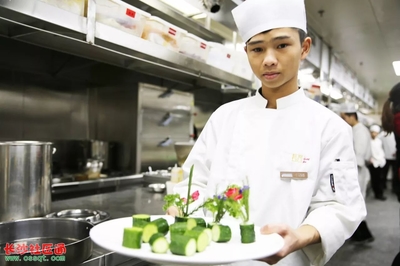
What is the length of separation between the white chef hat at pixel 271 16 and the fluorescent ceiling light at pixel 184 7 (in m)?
1.67

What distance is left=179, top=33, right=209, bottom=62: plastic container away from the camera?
2244 mm

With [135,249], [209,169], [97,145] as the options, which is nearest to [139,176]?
[97,145]

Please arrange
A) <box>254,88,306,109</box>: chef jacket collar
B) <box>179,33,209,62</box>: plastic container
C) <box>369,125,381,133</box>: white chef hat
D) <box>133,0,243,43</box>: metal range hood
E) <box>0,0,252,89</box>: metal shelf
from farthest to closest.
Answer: <box>369,125,381,133</box>: white chef hat
<box>133,0,243,43</box>: metal range hood
<box>179,33,209,62</box>: plastic container
<box>0,0,252,89</box>: metal shelf
<box>254,88,306,109</box>: chef jacket collar

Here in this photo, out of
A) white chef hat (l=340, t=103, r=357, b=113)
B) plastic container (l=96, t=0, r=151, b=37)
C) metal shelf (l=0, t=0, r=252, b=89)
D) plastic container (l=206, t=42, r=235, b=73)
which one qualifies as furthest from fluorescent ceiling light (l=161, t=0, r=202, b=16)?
white chef hat (l=340, t=103, r=357, b=113)

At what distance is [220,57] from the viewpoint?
2.65 m

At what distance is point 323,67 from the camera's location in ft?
12.4

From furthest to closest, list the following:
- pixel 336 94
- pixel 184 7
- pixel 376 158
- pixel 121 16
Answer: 1. pixel 376 158
2. pixel 336 94
3. pixel 184 7
4. pixel 121 16

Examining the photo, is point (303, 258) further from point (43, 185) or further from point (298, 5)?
point (43, 185)

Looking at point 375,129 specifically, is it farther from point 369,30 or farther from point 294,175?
point 294,175

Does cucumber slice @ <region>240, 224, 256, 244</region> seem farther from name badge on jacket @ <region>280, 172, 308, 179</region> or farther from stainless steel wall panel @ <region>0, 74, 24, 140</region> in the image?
stainless steel wall panel @ <region>0, 74, 24, 140</region>

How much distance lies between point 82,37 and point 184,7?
1.52 m

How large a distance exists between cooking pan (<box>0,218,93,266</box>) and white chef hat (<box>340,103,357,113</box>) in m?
4.05

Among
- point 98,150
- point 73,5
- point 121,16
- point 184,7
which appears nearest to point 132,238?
point 73,5

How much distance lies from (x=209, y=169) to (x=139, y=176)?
1.83 metres
